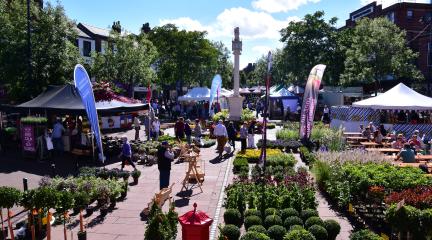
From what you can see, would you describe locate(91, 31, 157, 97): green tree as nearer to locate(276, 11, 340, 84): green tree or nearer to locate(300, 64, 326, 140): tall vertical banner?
locate(276, 11, 340, 84): green tree

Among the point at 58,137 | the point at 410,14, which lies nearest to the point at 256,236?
the point at 58,137

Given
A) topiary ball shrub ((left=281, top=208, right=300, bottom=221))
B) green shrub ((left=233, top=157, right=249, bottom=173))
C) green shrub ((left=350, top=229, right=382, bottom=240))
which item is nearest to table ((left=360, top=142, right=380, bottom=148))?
green shrub ((left=233, top=157, right=249, bottom=173))

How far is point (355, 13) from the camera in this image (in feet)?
199

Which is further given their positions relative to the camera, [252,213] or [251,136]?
[251,136]

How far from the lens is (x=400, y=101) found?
78.6 feet


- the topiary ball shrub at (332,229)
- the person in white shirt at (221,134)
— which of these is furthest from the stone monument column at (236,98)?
the topiary ball shrub at (332,229)

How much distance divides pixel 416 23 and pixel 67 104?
41639 mm

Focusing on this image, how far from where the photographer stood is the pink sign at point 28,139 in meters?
19.1

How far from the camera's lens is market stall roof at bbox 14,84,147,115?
739 inches

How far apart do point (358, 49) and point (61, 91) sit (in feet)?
84.1

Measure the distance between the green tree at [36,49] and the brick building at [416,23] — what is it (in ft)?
114

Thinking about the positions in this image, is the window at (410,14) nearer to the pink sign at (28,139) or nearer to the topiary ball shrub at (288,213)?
the pink sign at (28,139)

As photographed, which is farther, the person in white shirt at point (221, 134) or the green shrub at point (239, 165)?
the person in white shirt at point (221, 134)

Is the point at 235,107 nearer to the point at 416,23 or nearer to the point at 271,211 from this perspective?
the point at 271,211
